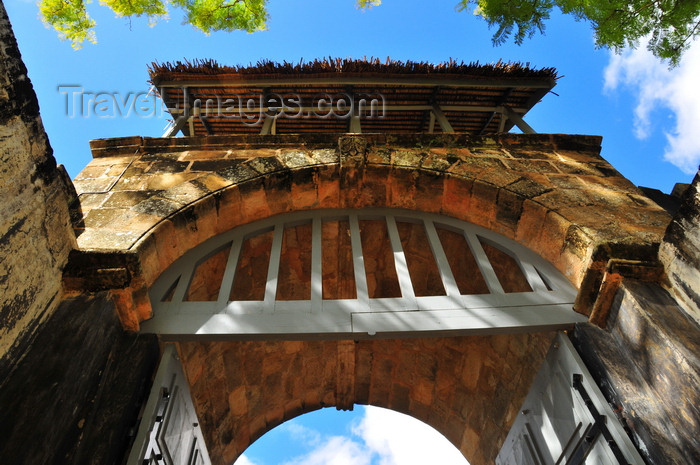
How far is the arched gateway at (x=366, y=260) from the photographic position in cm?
220

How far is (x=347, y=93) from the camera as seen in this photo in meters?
4.89

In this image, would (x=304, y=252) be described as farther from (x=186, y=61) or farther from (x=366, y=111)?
(x=186, y=61)

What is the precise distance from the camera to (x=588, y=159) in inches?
136

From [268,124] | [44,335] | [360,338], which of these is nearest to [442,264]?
[360,338]

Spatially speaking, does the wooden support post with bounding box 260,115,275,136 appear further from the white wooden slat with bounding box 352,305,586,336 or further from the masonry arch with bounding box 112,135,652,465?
the white wooden slat with bounding box 352,305,586,336

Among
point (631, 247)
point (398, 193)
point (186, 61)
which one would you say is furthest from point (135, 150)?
point (631, 247)

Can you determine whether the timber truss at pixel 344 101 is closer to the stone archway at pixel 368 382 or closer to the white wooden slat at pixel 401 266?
the white wooden slat at pixel 401 266

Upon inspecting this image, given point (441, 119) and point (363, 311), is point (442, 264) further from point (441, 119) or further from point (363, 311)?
point (441, 119)

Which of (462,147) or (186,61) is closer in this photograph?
(462,147)

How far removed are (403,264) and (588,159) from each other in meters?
2.17

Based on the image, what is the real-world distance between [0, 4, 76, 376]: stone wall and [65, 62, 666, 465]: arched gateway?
0.22 metres

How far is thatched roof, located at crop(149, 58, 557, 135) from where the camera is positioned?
4695 millimetres

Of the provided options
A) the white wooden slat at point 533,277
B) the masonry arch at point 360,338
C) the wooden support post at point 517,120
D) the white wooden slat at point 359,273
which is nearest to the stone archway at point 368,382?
the masonry arch at point 360,338

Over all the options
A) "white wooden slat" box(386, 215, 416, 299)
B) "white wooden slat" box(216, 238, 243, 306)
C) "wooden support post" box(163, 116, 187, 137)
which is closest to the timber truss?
"wooden support post" box(163, 116, 187, 137)
